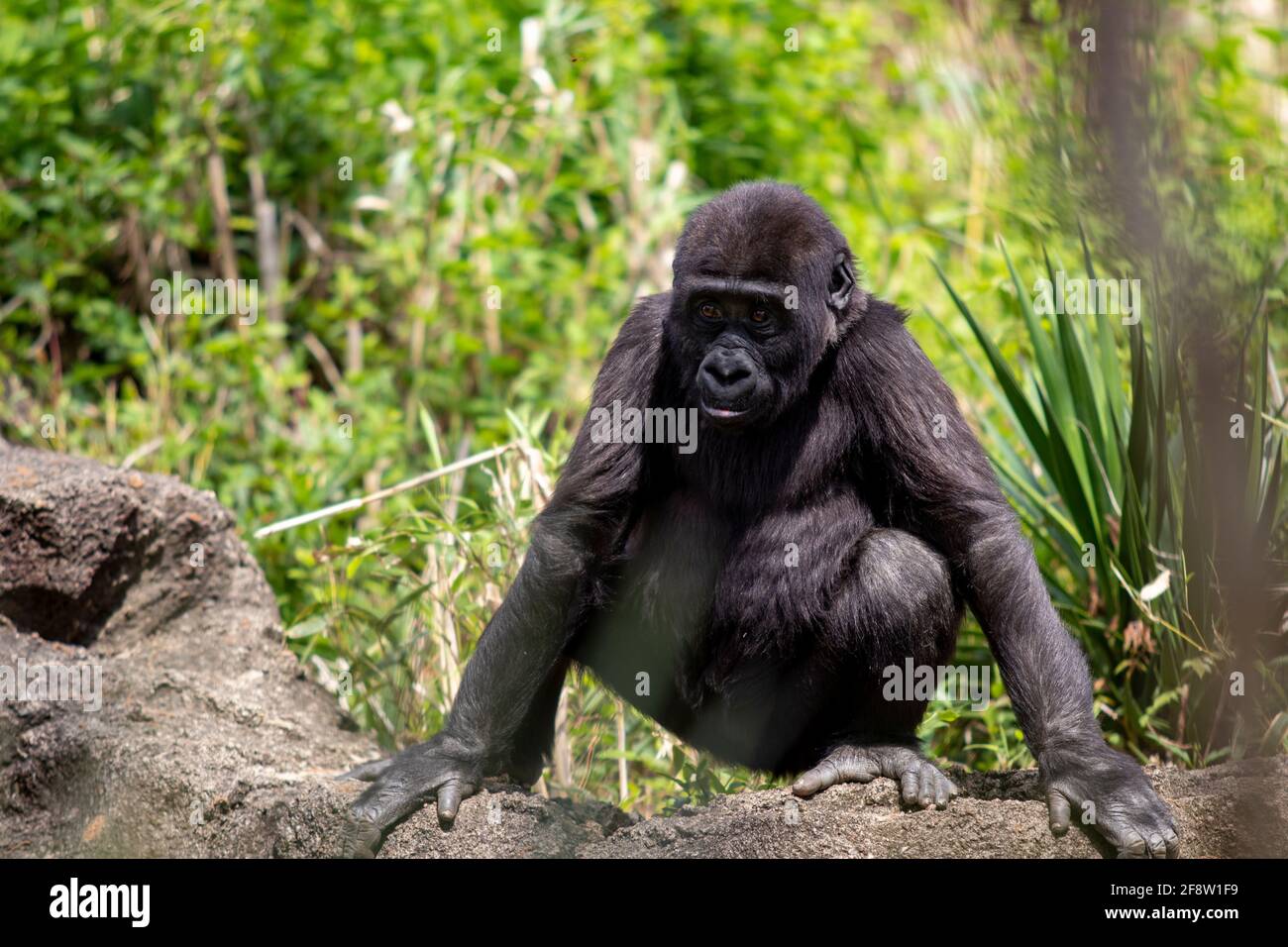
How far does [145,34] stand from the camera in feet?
28.9

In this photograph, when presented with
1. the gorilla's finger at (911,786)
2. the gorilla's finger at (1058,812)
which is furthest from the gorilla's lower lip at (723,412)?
the gorilla's finger at (1058,812)

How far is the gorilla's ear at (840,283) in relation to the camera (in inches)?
194

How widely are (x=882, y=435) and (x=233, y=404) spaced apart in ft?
16.5

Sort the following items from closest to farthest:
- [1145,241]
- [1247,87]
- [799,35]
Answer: [1145,241] → [799,35] → [1247,87]

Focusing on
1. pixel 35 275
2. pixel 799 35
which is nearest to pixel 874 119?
pixel 799 35

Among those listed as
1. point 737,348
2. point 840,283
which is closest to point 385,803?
point 737,348

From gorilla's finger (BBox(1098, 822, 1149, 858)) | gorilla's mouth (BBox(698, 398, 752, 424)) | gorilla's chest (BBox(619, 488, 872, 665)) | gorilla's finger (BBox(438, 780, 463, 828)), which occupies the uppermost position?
gorilla's mouth (BBox(698, 398, 752, 424))

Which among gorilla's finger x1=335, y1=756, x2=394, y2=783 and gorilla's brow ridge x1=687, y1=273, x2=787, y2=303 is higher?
gorilla's brow ridge x1=687, y1=273, x2=787, y2=303

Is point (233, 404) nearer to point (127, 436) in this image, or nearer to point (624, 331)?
point (127, 436)

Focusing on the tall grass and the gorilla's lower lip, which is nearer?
the gorilla's lower lip

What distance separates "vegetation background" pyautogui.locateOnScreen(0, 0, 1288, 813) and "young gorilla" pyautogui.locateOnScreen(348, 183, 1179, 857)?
2.64ft

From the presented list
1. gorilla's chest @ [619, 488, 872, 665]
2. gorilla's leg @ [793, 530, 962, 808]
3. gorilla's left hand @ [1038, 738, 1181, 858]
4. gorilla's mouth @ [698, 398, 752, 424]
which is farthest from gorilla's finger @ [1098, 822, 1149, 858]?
gorilla's mouth @ [698, 398, 752, 424]

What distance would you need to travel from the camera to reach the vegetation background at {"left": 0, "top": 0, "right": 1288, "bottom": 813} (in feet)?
19.0

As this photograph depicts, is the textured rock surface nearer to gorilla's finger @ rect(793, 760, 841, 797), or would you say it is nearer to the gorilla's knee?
gorilla's finger @ rect(793, 760, 841, 797)
